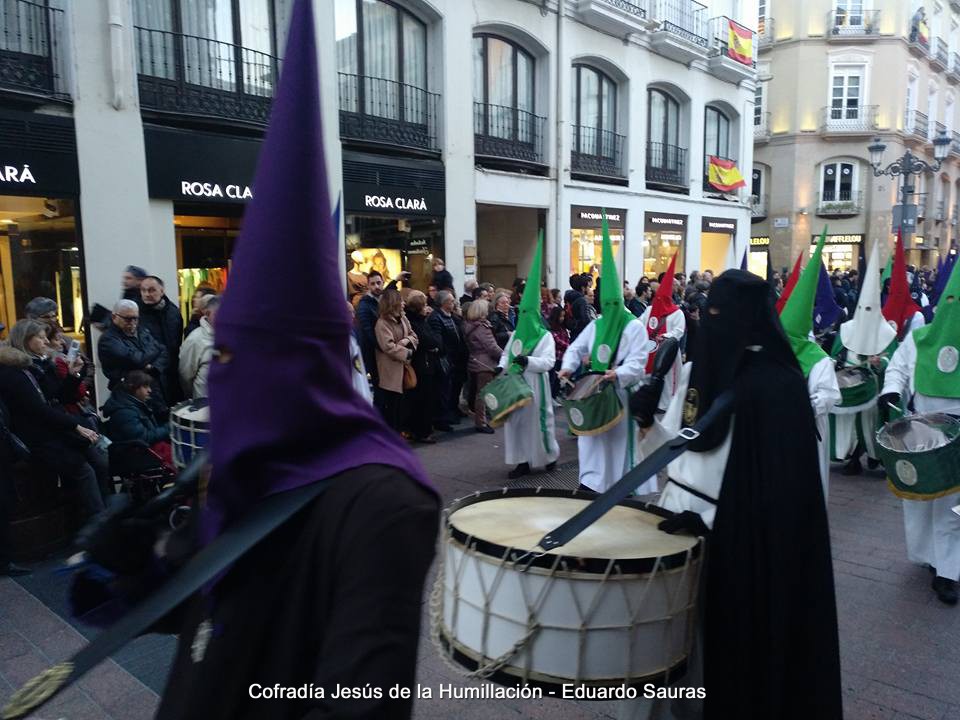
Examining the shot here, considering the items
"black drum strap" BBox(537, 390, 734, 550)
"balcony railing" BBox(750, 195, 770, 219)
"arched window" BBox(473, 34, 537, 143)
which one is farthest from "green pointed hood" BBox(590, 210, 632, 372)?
"balcony railing" BBox(750, 195, 770, 219)

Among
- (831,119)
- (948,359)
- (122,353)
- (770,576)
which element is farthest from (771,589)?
(831,119)

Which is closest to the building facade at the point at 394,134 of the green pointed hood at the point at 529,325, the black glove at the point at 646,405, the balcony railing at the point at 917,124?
the green pointed hood at the point at 529,325

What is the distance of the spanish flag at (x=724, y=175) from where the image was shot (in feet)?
78.8

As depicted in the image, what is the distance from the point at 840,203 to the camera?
36.7 meters

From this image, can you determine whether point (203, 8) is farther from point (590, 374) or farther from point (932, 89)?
point (932, 89)

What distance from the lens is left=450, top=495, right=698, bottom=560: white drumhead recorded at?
2664 millimetres

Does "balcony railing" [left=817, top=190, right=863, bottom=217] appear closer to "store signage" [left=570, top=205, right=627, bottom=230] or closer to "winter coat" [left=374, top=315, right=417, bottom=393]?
"store signage" [left=570, top=205, right=627, bottom=230]

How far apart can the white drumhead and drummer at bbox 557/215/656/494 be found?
3.83m

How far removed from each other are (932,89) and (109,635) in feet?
168

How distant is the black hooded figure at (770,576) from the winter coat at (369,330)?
6.69 m

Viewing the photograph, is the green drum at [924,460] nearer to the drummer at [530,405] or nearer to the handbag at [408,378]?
the drummer at [530,405]

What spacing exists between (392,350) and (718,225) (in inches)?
735

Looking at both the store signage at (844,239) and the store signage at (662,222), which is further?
the store signage at (844,239)

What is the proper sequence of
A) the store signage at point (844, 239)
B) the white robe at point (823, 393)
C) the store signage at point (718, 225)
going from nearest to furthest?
the white robe at point (823, 393)
the store signage at point (718, 225)
the store signage at point (844, 239)
